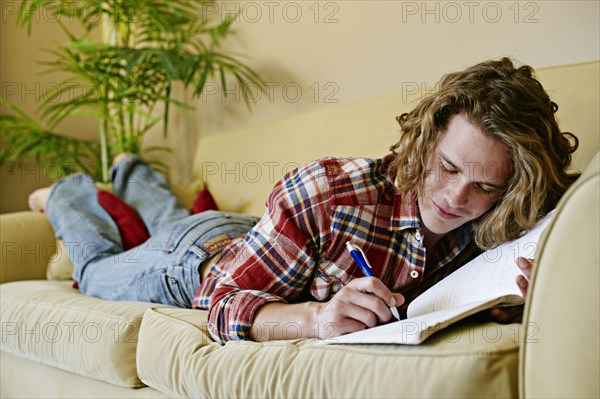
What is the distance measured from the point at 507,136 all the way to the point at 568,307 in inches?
13.9

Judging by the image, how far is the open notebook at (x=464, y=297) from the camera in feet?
2.79

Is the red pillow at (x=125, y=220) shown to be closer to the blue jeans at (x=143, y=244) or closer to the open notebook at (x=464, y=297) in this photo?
the blue jeans at (x=143, y=244)

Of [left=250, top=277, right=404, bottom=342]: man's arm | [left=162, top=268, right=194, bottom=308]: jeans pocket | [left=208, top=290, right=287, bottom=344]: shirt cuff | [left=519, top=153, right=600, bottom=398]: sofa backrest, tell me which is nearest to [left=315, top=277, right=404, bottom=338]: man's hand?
[left=250, top=277, right=404, bottom=342]: man's arm

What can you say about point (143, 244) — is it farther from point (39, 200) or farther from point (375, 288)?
point (375, 288)

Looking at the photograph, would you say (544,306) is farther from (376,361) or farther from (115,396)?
(115,396)

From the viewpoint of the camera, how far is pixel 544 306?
76 centimetres

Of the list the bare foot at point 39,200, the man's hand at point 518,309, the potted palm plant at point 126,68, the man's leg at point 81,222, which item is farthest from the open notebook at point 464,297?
the potted palm plant at point 126,68

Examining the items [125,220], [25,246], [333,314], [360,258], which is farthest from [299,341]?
[25,246]

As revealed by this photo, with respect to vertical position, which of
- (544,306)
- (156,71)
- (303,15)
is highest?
(303,15)

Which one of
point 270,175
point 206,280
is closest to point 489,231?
point 206,280

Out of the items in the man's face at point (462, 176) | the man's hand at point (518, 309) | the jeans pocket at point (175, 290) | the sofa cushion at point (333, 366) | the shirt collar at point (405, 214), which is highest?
the man's face at point (462, 176)

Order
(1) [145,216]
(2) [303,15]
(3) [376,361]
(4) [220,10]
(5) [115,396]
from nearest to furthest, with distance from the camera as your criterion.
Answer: (3) [376,361] → (5) [115,396] → (1) [145,216] → (2) [303,15] → (4) [220,10]

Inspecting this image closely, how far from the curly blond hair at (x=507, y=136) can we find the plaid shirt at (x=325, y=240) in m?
0.06

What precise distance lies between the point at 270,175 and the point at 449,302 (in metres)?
1.00
